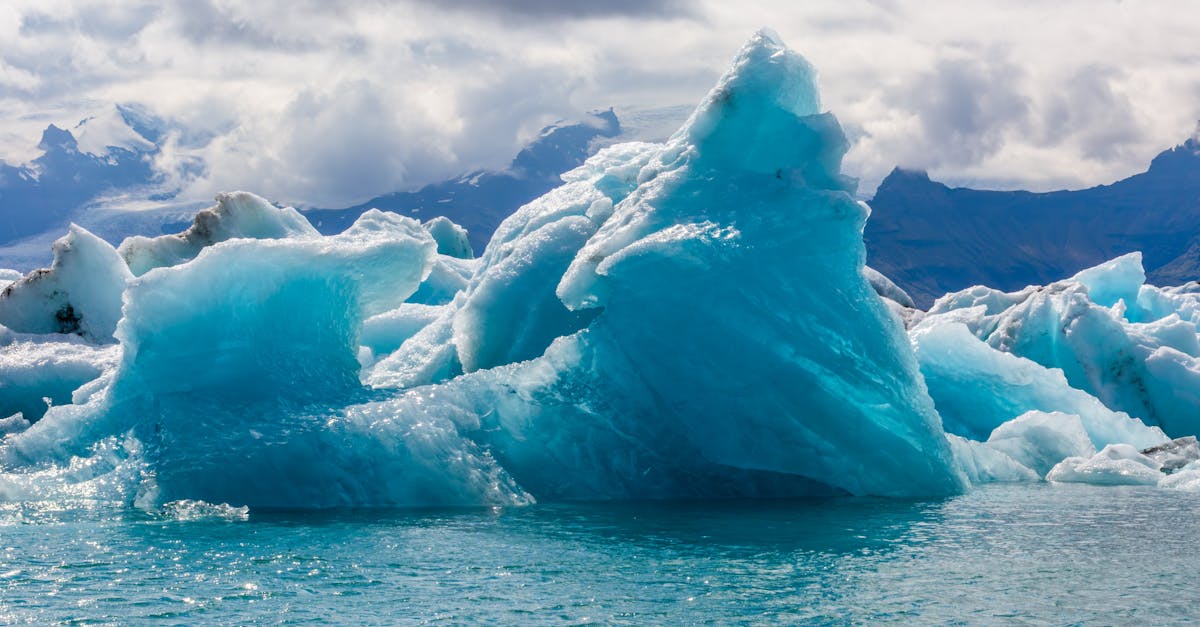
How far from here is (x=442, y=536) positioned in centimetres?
884

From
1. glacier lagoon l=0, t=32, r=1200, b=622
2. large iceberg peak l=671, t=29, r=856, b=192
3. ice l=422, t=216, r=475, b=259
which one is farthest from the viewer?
ice l=422, t=216, r=475, b=259

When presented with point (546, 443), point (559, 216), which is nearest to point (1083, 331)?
point (559, 216)

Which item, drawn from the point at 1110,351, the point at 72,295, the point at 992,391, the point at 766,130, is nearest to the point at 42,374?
the point at 72,295

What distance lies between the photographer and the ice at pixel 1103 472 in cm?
1405

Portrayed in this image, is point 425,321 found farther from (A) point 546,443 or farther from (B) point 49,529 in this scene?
(B) point 49,529

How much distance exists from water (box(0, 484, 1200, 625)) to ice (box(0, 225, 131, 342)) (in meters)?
7.12

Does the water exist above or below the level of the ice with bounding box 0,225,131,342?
below

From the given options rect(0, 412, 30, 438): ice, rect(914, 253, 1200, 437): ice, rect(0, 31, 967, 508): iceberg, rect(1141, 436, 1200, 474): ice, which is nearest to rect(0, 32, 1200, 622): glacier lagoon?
rect(0, 31, 967, 508): iceberg

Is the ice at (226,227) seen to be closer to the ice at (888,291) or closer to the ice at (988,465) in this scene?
the ice at (988,465)

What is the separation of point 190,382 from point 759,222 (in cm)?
575

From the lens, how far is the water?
6.39 meters

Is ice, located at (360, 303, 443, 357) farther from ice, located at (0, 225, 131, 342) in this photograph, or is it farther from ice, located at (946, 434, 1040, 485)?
ice, located at (946, 434, 1040, 485)

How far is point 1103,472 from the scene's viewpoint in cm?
1405

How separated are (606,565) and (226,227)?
13.4 meters
